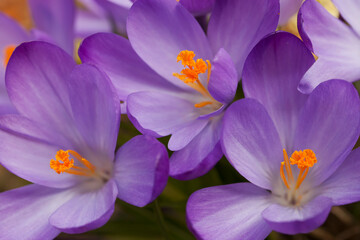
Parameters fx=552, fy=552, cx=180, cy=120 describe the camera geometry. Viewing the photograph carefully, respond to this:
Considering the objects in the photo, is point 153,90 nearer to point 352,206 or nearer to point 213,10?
point 213,10

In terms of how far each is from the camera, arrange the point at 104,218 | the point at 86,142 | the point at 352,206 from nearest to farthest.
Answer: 1. the point at 104,218
2. the point at 86,142
3. the point at 352,206

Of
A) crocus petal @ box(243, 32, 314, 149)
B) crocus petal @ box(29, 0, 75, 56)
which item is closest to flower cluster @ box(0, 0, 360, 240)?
crocus petal @ box(243, 32, 314, 149)

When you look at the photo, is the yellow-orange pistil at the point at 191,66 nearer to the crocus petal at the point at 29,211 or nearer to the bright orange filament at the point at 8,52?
the crocus petal at the point at 29,211

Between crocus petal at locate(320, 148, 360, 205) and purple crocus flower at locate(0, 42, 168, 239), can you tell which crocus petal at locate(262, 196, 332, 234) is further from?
purple crocus flower at locate(0, 42, 168, 239)

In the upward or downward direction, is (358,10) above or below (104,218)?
above

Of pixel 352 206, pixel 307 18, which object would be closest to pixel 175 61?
pixel 307 18

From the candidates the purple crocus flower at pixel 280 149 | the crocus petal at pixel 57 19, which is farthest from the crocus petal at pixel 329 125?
the crocus petal at pixel 57 19

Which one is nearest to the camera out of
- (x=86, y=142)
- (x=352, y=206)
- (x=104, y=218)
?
(x=104, y=218)
